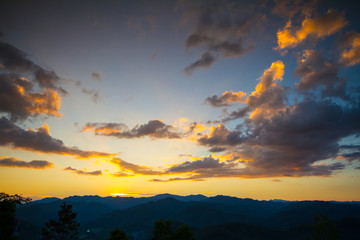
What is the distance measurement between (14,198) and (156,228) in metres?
43.7

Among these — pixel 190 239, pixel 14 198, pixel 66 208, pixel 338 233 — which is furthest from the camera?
pixel 338 233

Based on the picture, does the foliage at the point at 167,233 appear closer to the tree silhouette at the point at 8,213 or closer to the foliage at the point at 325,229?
the tree silhouette at the point at 8,213

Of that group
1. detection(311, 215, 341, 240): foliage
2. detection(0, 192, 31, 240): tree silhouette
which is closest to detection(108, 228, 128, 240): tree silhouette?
detection(0, 192, 31, 240): tree silhouette

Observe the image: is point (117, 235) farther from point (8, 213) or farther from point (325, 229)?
point (325, 229)

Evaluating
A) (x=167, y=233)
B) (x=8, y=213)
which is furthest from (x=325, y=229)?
(x=8, y=213)

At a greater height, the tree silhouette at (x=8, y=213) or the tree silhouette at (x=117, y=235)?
the tree silhouette at (x=8, y=213)

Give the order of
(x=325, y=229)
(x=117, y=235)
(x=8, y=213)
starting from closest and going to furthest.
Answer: (x=8, y=213) → (x=117, y=235) → (x=325, y=229)

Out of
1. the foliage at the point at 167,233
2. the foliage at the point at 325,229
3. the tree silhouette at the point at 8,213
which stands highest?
the tree silhouette at the point at 8,213

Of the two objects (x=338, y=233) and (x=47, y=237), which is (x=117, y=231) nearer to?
(x=47, y=237)

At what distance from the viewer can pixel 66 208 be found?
210ft

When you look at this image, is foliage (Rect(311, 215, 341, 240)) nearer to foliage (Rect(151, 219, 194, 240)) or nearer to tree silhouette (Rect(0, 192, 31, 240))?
foliage (Rect(151, 219, 194, 240))

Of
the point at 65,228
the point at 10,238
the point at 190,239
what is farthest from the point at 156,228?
the point at 10,238

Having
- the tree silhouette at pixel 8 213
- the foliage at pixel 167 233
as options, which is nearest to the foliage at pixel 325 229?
the foliage at pixel 167 233

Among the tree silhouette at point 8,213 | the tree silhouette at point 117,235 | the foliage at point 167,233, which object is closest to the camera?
the tree silhouette at point 8,213
